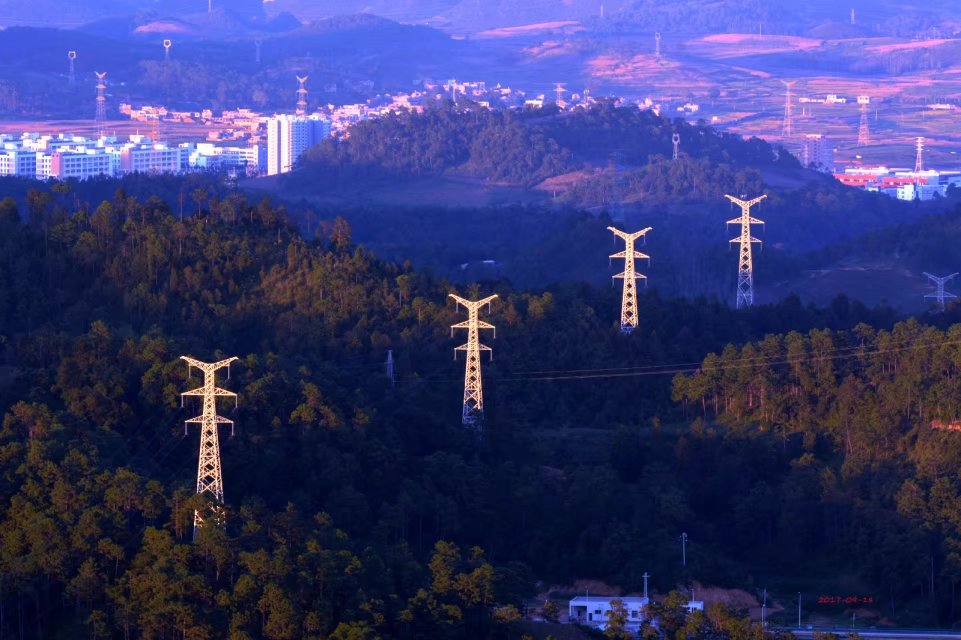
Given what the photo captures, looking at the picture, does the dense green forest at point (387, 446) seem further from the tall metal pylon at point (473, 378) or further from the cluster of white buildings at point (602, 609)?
the cluster of white buildings at point (602, 609)

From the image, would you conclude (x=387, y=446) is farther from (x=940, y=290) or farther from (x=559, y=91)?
(x=559, y=91)

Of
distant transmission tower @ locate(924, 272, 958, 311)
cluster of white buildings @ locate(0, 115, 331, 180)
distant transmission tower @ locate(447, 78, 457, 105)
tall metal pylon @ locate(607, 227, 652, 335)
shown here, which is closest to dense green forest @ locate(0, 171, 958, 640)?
tall metal pylon @ locate(607, 227, 652, 335)

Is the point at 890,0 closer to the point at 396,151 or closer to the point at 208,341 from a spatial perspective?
the point at 396,151

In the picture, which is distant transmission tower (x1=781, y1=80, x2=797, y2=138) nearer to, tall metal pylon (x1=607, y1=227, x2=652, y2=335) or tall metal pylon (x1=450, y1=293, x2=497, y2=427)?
tall metal pylon (x1=607, y1=227, x2=652, y2=335)

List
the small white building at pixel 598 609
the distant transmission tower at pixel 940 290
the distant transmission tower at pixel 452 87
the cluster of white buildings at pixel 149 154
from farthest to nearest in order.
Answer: the distant transmission tower at pixel 452 87, the cluster of white buildings at pixel 149 154, the distant transmission tower at pixel 940 290, the small white building at pixel 598 609

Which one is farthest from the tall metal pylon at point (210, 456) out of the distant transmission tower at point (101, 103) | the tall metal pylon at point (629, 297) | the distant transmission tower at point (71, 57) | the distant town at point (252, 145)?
the distant transmission tower at point (71, 57)

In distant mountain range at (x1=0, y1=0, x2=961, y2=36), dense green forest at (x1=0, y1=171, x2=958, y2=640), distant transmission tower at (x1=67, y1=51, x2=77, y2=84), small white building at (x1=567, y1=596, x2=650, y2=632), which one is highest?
distant mountain range at (x1=0, y1=0, x2=961, y2=36)

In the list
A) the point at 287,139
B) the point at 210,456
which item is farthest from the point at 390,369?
the point at 287,139
